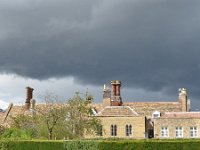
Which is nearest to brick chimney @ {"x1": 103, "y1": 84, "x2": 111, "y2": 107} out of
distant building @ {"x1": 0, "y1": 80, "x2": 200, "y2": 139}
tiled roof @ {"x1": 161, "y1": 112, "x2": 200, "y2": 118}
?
distant building @ {"x1": 0, "y1": 80, "x2": 200, "y2": 139}

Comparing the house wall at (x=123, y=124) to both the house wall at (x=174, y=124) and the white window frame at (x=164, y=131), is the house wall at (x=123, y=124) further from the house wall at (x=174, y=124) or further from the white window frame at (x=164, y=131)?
the white window frame at (x=164, y=131)

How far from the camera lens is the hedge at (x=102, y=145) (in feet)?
130

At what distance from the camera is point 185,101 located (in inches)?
2781

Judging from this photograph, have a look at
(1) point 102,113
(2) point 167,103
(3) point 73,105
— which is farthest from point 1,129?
(2) point 167,103

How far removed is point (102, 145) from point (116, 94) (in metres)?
30.3

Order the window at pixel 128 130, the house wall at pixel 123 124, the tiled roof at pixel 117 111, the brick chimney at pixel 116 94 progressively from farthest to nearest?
the brick chimney at pixel 116 94 < the tiled roof at pixel 117 111 < the window at pixel 128 130 < the house wall at pixel 123 124

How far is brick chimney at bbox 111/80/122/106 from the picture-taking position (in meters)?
68.8

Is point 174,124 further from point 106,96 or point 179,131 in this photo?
point 106,96

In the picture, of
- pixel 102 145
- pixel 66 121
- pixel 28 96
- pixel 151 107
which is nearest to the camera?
pixel 102 145

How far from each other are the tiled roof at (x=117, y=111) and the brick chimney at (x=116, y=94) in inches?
68.1

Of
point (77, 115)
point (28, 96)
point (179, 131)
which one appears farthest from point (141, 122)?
point (28, 96)

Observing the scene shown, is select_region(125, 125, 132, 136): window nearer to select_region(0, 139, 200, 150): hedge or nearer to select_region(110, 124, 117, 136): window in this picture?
select_region(110, 124, 117, 136): window

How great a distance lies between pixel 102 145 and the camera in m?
39.7

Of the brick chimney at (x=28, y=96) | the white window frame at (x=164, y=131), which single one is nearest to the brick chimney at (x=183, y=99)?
the white window frame at (x=164, y=131)
